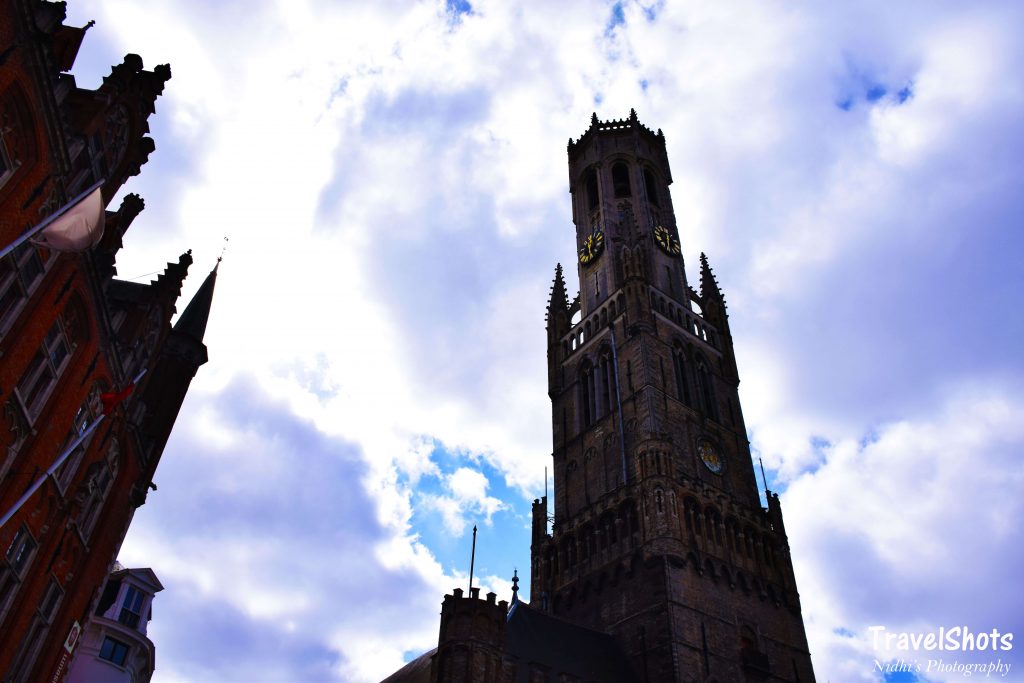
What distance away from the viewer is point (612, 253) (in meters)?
70.9

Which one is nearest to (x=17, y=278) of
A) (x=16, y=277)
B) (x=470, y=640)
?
(x=16, y=277)

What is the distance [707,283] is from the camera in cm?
7506

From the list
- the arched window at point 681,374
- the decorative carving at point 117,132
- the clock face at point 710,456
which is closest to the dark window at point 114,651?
the decorative carving at point 117,132

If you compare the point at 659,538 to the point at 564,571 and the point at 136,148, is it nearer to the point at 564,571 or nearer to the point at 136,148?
the point at 564,571

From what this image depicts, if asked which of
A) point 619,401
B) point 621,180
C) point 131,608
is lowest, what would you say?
point 131,608

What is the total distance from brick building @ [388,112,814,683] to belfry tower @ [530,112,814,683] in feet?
0.41

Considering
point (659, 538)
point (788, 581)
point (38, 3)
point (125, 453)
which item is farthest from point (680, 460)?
point (38, 3)

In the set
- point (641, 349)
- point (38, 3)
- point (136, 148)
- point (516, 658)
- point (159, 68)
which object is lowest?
point (516, 658)

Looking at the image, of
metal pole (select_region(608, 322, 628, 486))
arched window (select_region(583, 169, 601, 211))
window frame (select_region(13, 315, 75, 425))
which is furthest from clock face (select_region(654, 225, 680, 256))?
window frame (select_region(13, 315, 75, 425))

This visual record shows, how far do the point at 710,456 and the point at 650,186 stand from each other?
34308 mm

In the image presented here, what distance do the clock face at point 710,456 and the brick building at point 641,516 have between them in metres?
0.17

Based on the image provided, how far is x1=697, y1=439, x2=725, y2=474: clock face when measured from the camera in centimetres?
5566

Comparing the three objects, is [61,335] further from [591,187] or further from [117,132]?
[591,187]

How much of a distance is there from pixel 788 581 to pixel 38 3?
52602 millimetres
